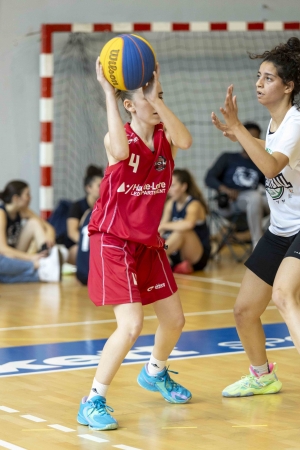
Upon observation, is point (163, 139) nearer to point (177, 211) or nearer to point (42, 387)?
point (42, 387)

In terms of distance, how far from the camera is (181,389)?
4086mm

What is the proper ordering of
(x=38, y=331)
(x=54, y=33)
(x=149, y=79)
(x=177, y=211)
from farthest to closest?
(x=54, y=33) → (x=177, y=211) → (x=38, y=331) → (x=149, y=79)

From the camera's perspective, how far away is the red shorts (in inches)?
145

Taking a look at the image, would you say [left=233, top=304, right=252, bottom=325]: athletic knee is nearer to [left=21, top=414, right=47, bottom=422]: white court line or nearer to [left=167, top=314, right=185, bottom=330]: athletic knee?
[left=167, top=314, right=185, bottom=330]: athletic knee

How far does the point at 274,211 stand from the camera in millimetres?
4004

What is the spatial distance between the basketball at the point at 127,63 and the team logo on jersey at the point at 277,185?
30.4 inches

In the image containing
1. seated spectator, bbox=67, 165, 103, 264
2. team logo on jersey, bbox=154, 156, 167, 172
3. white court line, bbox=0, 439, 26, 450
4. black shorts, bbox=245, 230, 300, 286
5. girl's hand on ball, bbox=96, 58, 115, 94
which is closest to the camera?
white court line, bbox=0, 439, 26, 450

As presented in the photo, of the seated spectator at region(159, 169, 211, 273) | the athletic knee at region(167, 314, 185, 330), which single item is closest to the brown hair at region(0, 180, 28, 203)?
the seated spectator at region(159, 169, 211, 273)

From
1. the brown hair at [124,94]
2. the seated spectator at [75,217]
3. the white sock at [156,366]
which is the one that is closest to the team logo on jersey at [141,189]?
the brown hair at [124,94]

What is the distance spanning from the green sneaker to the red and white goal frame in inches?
234

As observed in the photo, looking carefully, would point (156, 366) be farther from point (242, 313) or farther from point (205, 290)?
point (205, 290)

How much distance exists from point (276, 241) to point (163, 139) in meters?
0.78

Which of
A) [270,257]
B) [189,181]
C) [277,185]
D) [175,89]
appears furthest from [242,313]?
[175,89]

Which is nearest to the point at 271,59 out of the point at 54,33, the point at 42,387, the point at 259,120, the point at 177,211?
the point at 42,387
